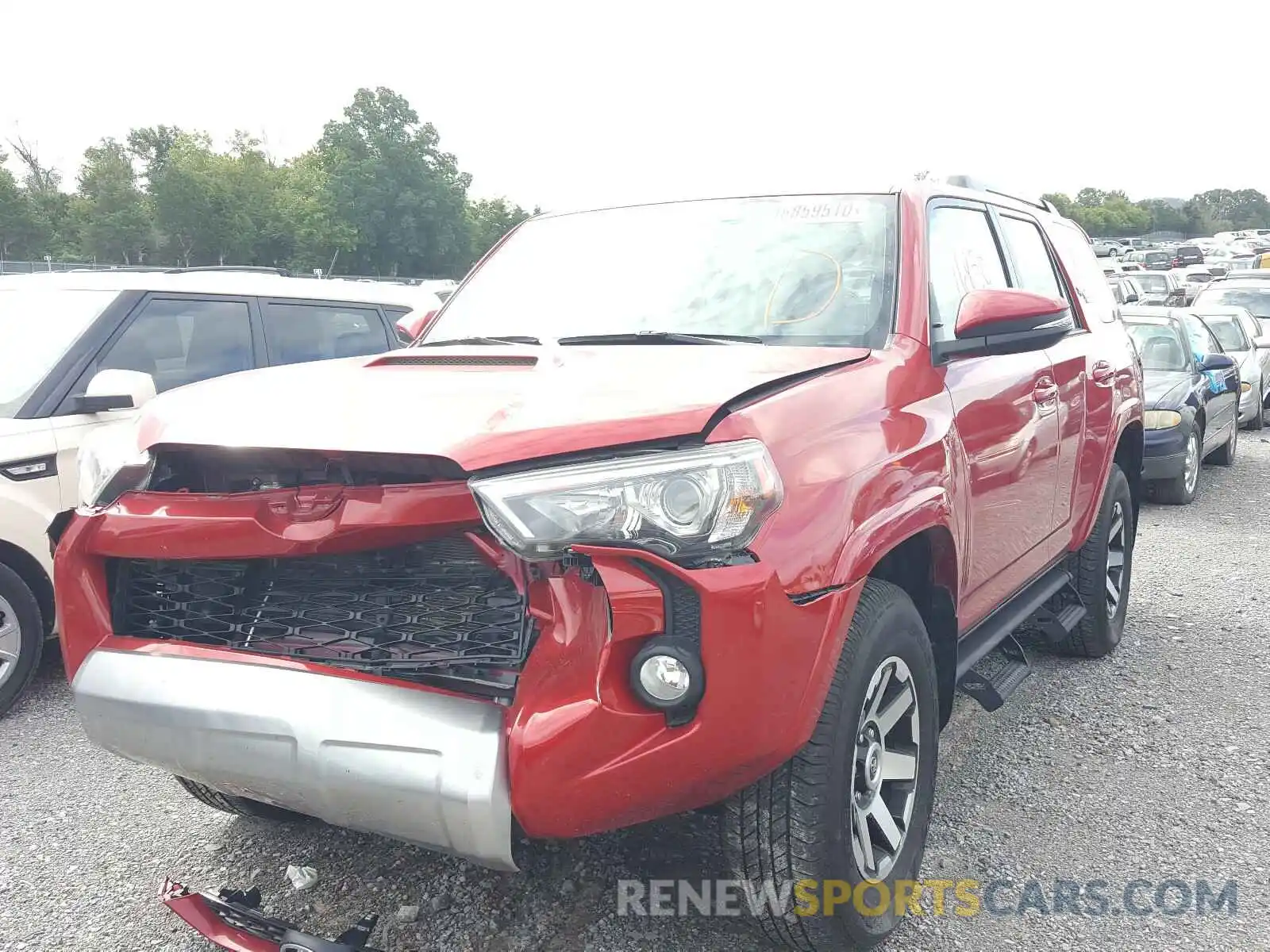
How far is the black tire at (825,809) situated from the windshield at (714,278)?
87cm

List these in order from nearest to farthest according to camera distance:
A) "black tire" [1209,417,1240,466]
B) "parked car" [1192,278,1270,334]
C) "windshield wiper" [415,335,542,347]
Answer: "windshield wiper" [415,335,542,347] < "black tire" [1209,417,1240,466] < "parked car" [1192,278,1270,334]

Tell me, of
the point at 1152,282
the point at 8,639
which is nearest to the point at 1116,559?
the point at 8,639

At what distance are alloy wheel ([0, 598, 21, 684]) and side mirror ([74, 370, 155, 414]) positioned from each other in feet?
2.86

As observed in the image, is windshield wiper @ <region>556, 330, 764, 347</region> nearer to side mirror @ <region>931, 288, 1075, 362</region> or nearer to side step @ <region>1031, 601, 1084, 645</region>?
side mirror @ <region>931, 288, 1075, 362</region>

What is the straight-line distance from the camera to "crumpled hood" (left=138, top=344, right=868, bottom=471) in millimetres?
2020

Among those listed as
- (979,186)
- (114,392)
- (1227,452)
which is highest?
(979,186)

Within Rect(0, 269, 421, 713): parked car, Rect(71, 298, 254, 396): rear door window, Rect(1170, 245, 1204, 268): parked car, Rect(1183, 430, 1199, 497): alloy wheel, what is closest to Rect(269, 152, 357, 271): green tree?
Rect(1170, 245, 1204, 268): parked car

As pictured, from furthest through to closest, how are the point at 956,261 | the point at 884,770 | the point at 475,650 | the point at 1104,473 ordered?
the point at 1104,473 < the point at 956,261 < the point at 884,770 < the point at 475,650

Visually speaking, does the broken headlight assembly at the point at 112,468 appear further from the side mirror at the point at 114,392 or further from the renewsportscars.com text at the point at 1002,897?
the side mirror at the point at 114,392

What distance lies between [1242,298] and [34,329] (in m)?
16.9

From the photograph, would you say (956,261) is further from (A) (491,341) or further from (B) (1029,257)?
(A) (491,341)

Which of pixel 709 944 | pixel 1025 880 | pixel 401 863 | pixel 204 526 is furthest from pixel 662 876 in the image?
pixel 204 526

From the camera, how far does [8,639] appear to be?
164 inches

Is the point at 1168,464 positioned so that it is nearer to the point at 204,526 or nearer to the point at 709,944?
the point at 709,944
